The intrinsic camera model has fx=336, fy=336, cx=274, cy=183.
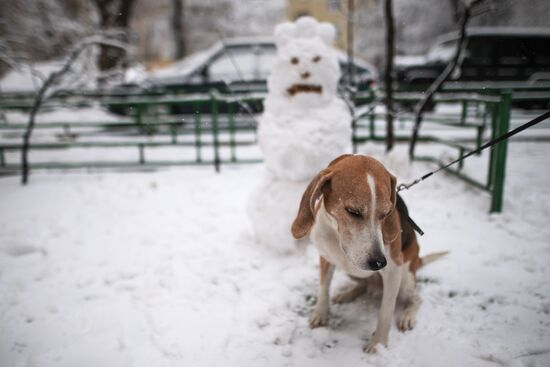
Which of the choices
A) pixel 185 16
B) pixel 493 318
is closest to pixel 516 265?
pixel 493 318

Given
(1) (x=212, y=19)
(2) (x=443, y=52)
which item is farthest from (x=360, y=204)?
(1) (x=212, y=19)

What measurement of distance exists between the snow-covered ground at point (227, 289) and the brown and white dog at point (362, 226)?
0.25 m

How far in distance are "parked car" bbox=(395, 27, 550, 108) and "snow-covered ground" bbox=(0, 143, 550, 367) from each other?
694 centimetres

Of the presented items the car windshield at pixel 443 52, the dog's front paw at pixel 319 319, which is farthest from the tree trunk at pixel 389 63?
the car windshield at pixel 443 52

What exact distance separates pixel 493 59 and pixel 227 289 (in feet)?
37.5

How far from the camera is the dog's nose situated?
1.50 m

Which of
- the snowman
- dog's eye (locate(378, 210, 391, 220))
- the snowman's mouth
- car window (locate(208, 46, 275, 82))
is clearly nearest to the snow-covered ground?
the snowman

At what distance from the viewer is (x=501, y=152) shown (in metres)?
3.38

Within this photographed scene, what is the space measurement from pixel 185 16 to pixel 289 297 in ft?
73.8

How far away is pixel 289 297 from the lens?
2.47 m

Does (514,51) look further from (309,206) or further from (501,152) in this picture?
(309,206)

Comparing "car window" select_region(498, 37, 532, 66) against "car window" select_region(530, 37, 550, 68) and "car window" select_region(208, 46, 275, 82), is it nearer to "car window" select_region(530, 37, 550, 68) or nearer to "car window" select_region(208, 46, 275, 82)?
"car window" select_region(530, 37, 550, 68)

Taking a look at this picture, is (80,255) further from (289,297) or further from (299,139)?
(299,139)

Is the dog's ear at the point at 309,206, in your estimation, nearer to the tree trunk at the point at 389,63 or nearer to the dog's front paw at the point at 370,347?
the dog's front paw at the point at 370,347
